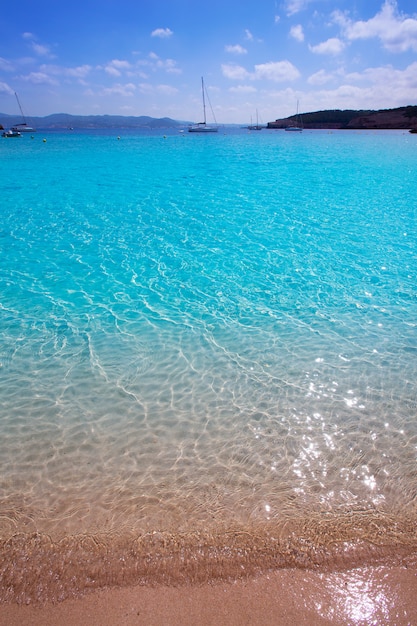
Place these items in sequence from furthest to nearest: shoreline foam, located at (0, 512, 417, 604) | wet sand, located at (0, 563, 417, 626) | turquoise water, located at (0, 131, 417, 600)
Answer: turquoise water, located at (0, 131, 417, 600) < shoreline foam, located at (0, 512, 417, 604) < wet sand, located at (0, 563, 417, 626)

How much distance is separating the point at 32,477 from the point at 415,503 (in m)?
4.71

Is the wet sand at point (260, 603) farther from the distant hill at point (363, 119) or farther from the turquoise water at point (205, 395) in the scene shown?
the distant hill at point (363, 119)

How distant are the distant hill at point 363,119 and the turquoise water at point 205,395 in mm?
145653

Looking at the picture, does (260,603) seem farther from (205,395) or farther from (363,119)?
(363,119)

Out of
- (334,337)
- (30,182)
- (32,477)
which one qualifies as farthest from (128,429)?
(30,182)

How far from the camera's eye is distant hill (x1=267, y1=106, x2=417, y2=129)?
12578 centimetres

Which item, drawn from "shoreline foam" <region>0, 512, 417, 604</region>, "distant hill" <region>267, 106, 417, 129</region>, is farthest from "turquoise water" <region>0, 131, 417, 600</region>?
"distant hill" <region>267, 106, 417, 129</region>

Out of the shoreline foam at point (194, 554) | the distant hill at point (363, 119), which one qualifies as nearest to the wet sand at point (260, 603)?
the shoreline foam at point (194, 554)

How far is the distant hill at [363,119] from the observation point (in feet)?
413

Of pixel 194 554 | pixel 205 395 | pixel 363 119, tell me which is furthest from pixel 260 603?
pixel 363 119

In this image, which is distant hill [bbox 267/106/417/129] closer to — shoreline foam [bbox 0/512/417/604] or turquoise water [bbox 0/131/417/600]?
turquoise water [bbox 0/131/417/600]

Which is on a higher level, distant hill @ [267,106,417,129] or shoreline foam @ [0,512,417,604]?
distant hill @ [267,106,417,129]

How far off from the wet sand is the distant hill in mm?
152226

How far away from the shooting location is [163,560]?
11.1 feet
